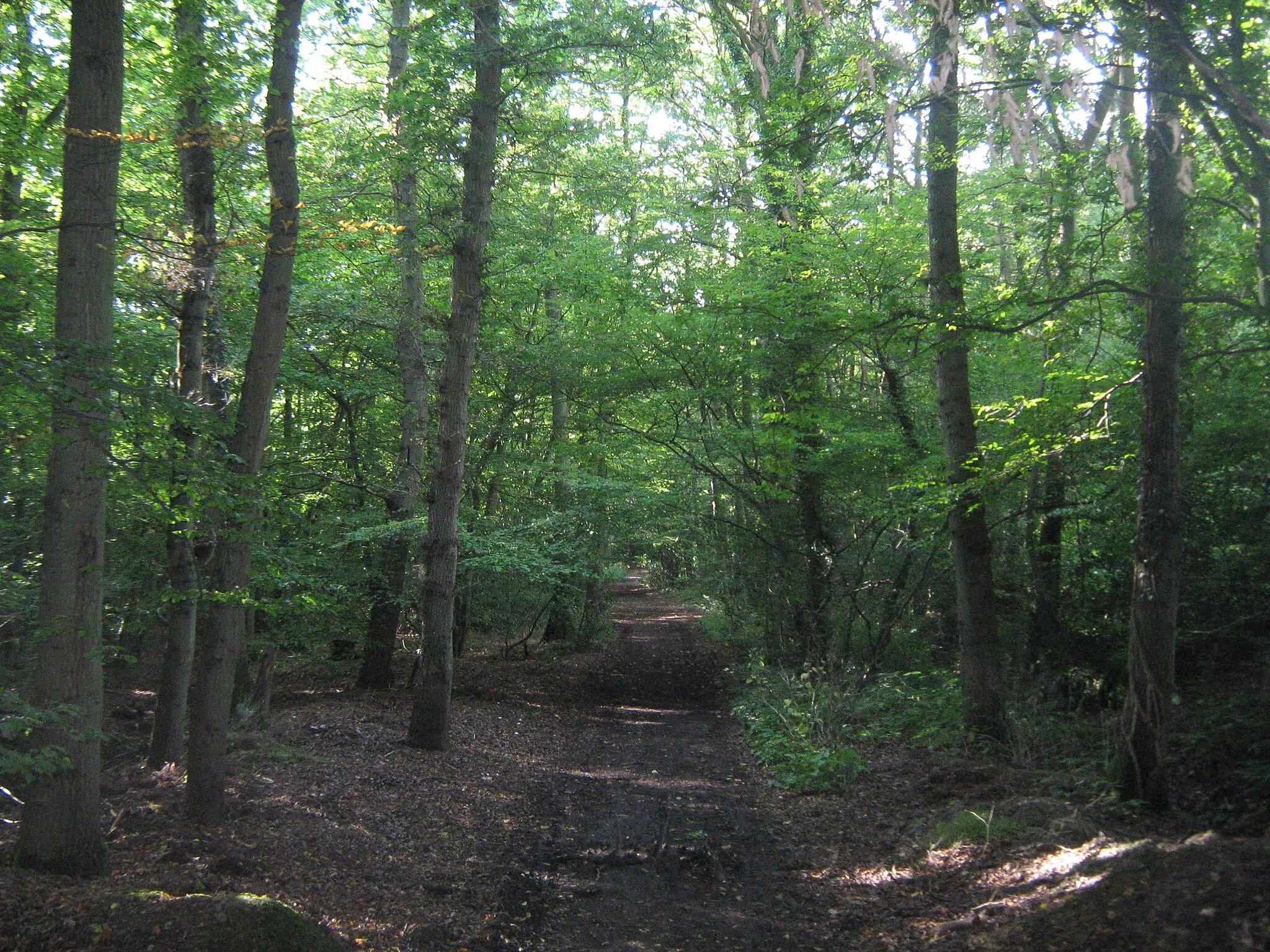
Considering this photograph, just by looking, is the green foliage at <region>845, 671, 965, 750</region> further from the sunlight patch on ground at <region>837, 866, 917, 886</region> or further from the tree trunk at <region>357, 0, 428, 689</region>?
the tree trunk at <region>357, 0, 428, 689</region>

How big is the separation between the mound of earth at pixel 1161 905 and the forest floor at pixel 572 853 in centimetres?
3

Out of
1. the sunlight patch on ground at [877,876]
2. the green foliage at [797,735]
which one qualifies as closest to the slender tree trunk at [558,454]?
the green foliage at [797,735]

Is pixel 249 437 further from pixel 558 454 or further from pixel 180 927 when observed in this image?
pixel 558 454

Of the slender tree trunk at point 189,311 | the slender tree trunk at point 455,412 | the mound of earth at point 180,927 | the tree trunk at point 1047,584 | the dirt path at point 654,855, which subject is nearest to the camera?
the mound of earth at point 180,927

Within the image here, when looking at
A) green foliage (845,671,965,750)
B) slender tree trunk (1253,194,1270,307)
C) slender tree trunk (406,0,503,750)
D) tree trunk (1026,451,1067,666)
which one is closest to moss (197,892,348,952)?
slender tree trunk (406,0,503,750)

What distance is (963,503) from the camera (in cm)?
909

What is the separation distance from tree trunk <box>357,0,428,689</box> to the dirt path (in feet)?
11.8

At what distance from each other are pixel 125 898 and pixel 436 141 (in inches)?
342

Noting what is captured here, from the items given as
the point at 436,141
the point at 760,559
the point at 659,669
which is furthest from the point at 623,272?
the point at 659,669

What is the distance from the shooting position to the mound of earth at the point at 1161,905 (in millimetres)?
→ 3551

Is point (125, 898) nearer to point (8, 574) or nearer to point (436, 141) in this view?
point (8, 574)

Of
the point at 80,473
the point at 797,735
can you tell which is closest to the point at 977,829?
the point at 797,735

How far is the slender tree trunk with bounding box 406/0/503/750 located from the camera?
10258mm

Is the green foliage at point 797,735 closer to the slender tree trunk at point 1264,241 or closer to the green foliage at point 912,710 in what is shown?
the green foliage at point 912,710
